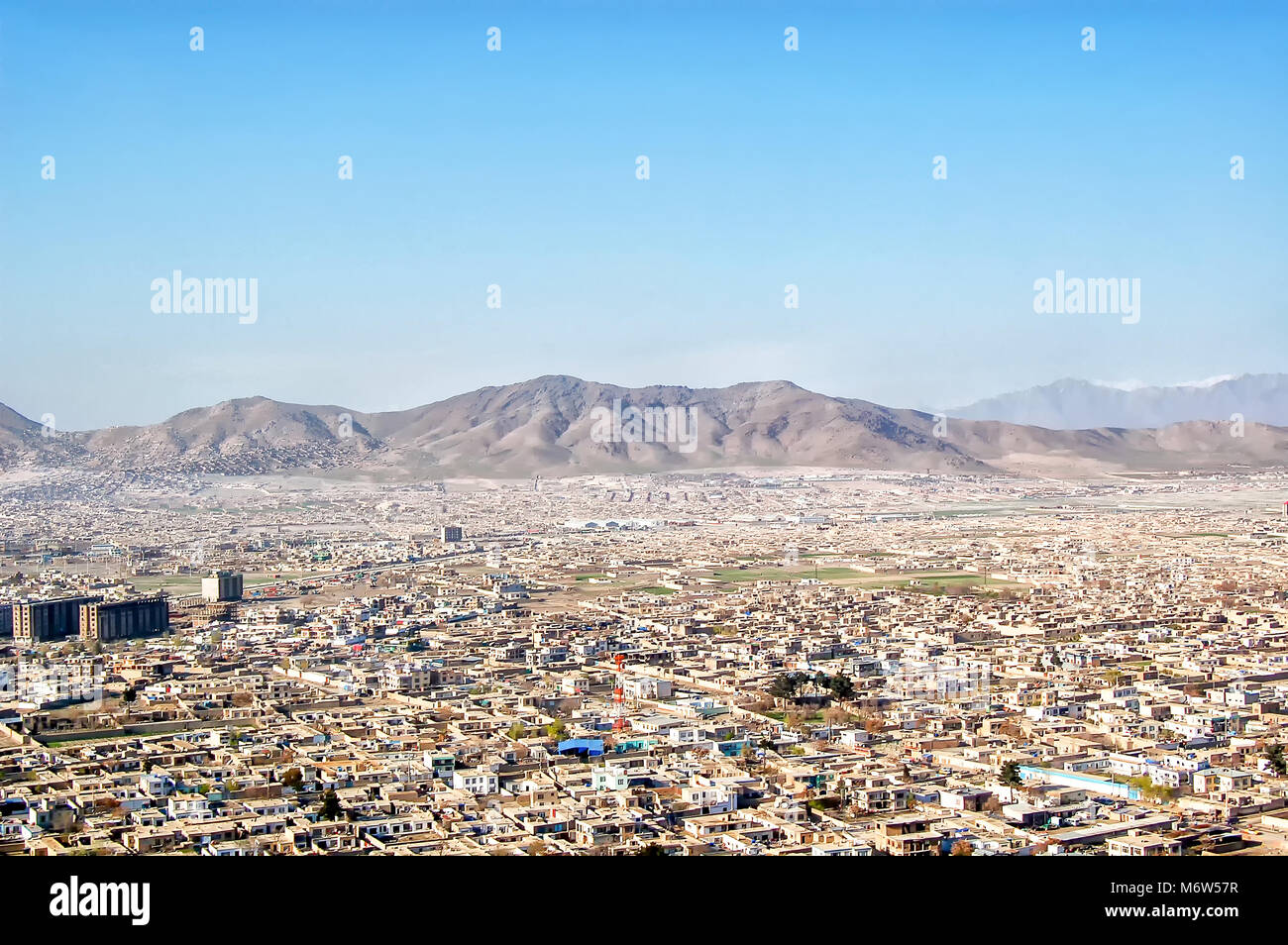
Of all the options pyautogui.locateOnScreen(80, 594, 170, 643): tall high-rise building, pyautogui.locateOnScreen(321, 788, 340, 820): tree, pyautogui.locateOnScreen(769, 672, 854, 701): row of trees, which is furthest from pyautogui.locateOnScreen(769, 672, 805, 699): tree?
pyautogui.locateOnScreen(80, 594, 170, 643): tall high-rise building

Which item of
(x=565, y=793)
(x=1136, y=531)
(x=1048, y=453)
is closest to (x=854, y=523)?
(x=1136, y=531)

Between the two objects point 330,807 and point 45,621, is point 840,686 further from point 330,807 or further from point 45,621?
point 45,621

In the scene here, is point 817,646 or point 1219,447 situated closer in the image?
point 817,646

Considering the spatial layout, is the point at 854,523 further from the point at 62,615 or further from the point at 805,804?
the point at 805,804

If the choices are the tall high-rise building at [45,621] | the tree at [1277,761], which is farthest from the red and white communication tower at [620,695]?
the tall high-rise building at [45,621]

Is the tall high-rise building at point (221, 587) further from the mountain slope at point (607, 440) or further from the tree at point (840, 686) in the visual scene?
the mountain slope at point (607, 440)
